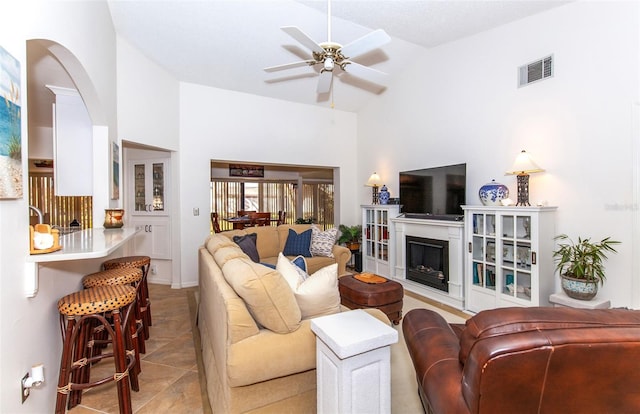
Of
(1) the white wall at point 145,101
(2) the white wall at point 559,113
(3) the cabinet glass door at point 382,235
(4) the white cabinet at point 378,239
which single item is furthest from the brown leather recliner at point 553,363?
(1) the white wall at point 145,101

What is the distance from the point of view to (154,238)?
491cm

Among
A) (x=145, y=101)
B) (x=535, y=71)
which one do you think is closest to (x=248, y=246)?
(x=145, y=101)

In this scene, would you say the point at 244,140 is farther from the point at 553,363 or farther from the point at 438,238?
the point at 553,363

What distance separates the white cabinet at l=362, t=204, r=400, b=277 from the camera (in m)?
4.97

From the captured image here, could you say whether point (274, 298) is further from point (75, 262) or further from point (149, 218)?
point (149, 218)

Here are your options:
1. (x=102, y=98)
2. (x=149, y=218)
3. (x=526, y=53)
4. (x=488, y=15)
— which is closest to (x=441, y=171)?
(x=526, y=53)

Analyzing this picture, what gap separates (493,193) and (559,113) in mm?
1040

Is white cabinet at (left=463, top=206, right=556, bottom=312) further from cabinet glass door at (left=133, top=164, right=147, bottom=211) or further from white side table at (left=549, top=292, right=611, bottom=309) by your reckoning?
cabinet glass door at (left=133, top=164, right=147, bottom=211)

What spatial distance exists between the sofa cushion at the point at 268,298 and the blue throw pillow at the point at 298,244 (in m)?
2.81

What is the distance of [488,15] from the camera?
354cm

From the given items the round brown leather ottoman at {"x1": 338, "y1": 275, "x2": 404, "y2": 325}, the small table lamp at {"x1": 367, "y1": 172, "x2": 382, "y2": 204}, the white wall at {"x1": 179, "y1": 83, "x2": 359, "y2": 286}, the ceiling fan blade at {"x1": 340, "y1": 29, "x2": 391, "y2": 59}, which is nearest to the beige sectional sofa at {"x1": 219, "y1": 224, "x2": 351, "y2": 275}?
the white wall at {"x1": 179, "y1": 83, "x2": 359, "y2": 286}

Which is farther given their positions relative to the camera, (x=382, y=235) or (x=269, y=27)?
(x=382, y=235)

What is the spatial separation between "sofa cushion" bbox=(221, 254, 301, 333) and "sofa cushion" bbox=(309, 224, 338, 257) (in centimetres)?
278

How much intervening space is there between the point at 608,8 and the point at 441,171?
2235 millimetres
